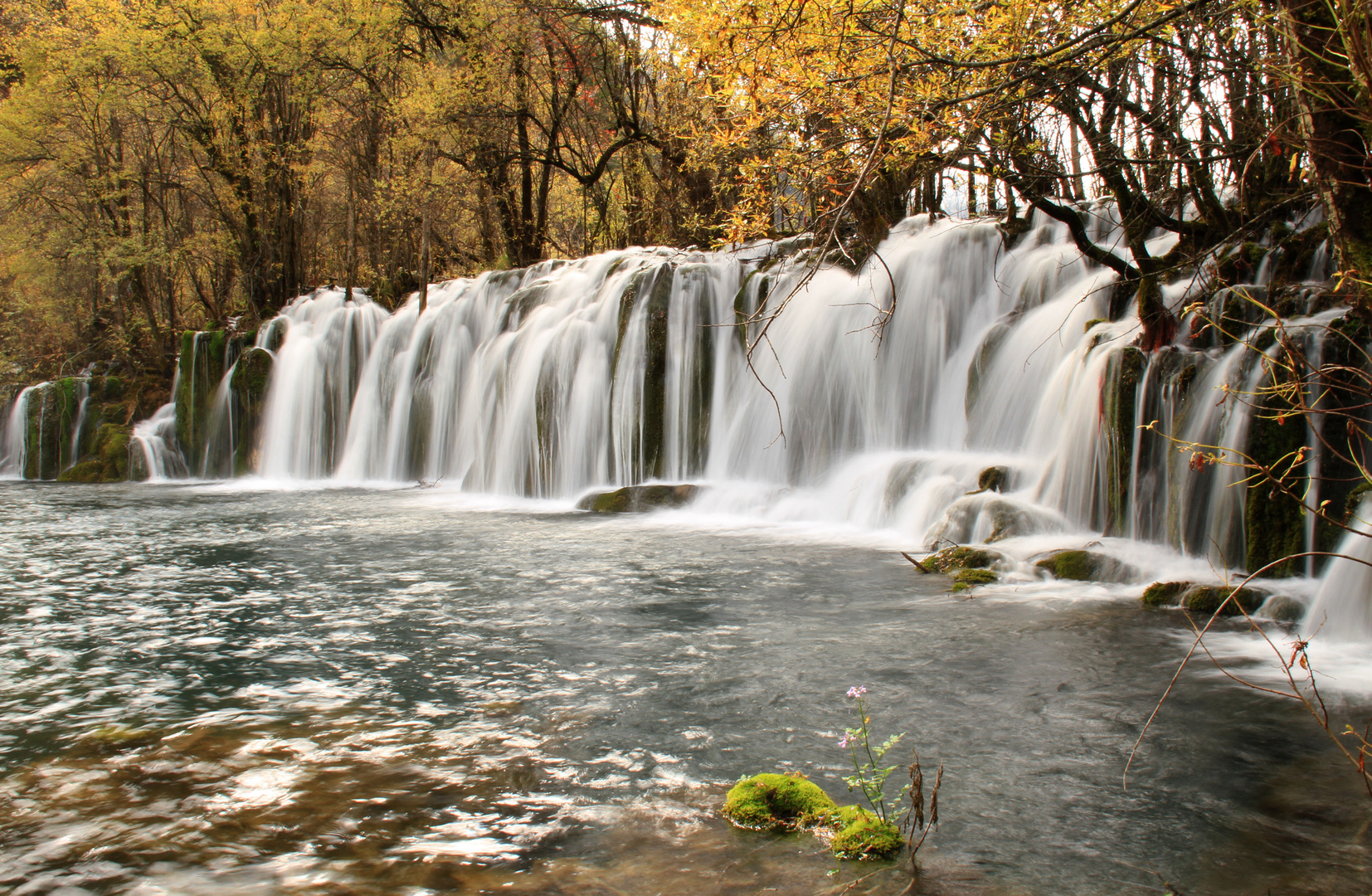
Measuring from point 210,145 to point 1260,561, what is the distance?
87.0 ft

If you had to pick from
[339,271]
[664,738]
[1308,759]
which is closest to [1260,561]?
[1308,759]

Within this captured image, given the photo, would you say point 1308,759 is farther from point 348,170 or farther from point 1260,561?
point 348,170

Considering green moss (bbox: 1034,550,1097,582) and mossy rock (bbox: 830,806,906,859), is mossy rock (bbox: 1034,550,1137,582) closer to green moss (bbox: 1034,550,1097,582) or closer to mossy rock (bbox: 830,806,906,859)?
green moss (bbox: 1034,550,1097,582)

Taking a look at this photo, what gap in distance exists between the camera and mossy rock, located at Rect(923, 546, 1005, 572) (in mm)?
8703

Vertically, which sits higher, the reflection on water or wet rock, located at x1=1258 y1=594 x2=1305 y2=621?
wet rock, located at x1=1258 y1=594 x2=1305 y2=621

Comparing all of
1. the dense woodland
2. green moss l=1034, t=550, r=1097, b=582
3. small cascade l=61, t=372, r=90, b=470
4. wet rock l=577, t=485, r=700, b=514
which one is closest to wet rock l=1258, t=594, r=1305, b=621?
green moss l=1034, t=550, r=1097, b=582

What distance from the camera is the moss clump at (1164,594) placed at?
732 cm

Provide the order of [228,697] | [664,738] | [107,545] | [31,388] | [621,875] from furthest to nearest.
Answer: [31,388] → [107,545] → [228,697] → [664,738] → [621,875]

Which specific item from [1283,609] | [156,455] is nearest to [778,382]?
[1283,609]

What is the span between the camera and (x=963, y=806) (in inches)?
159

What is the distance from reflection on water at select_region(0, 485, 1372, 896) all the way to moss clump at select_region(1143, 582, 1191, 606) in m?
0.23

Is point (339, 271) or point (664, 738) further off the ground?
point (339, 271)

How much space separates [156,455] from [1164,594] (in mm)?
22961

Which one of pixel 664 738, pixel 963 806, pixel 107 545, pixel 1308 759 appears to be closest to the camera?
pixel 963 806
